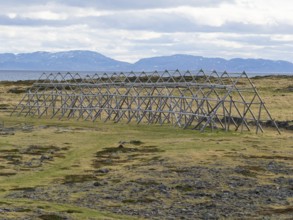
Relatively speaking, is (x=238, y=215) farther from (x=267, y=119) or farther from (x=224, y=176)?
(x=267, y=119)

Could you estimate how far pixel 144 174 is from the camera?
35500mm

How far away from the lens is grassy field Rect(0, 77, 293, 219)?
2683 centimetres

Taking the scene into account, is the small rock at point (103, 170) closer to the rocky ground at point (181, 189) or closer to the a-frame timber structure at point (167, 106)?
the rocky ground at point (181, 189)

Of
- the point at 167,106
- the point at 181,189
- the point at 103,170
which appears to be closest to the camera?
the point at 181,189

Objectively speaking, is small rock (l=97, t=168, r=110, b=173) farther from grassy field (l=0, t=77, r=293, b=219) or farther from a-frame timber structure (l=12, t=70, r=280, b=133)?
a-frame timber structure (l=12, t=70, r=280, b=133)

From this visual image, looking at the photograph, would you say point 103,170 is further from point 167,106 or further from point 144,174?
point 167,106

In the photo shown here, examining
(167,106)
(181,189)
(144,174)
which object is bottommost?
(181,189)

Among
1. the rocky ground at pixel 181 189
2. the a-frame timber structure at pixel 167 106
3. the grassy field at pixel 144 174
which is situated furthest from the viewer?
the a-frame timber structure at pixel 167 106

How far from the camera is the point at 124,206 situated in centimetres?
2759

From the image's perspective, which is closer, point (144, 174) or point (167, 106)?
point (144, 174)

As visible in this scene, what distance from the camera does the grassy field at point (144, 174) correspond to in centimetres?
2683

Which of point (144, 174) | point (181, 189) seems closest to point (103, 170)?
point (144, 174)

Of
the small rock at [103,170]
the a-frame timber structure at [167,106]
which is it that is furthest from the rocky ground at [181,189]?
the a-frame timber structure at [167,106]

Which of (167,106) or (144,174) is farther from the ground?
(167,106)
